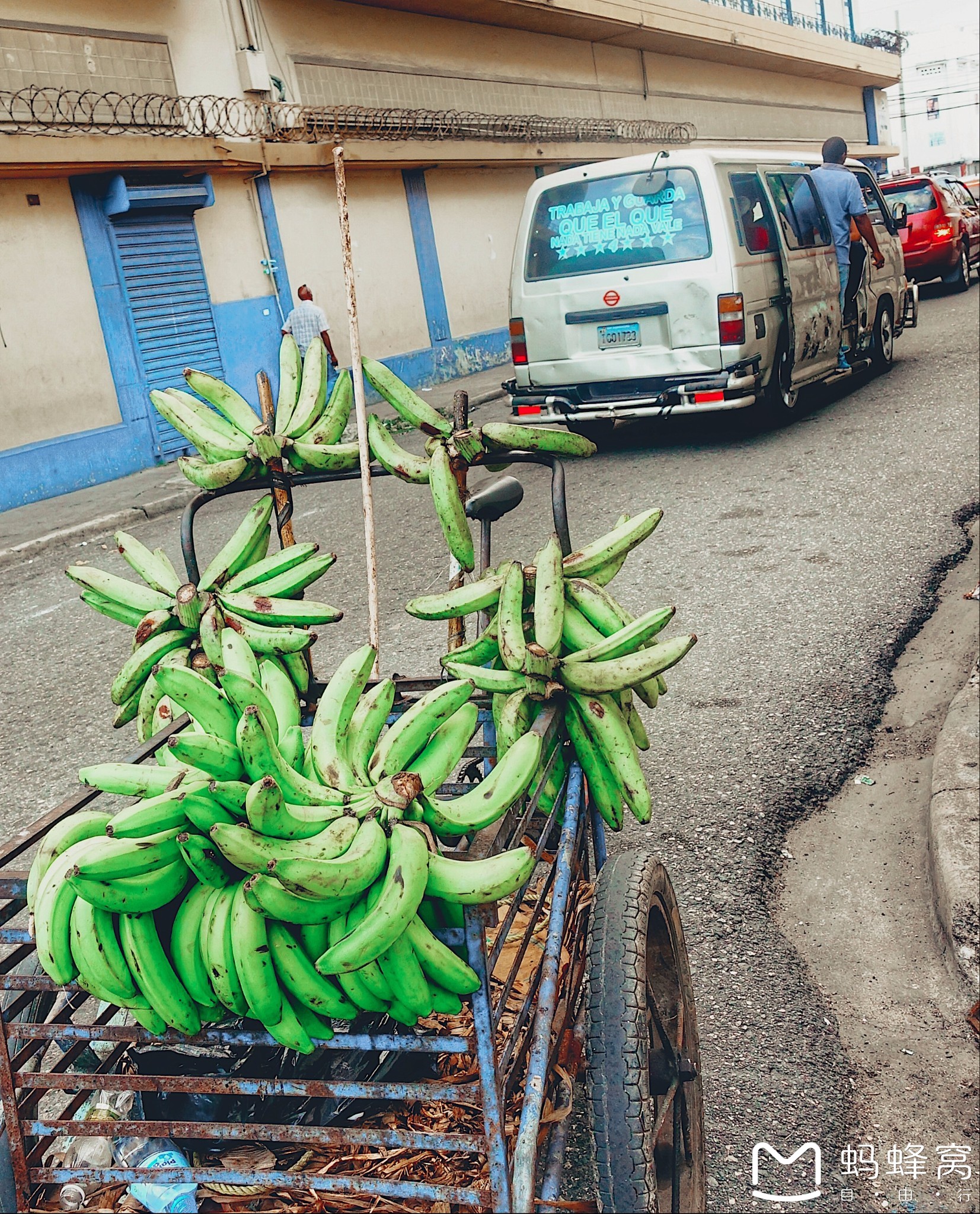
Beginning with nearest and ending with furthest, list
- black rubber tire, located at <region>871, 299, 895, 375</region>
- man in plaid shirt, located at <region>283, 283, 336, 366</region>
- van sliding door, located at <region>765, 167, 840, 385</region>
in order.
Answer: van sliding door, located at <region>765, 167, 840, 385</region>, black rubber tire, located at <region>871, 299, 895, 375</region>, man in plaid shirt, located at <region>283, 283, 336, 366</region>

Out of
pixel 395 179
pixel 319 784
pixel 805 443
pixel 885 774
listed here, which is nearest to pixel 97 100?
pixel 395 179

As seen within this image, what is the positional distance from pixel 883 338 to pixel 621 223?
12.9 ft

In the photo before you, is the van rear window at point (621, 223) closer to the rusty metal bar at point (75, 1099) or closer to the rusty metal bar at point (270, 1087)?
the rusty metal bar at point (75, 1099)

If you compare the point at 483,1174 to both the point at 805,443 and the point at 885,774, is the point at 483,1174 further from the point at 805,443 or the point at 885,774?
the point at 805,443

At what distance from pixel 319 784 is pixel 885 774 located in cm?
262

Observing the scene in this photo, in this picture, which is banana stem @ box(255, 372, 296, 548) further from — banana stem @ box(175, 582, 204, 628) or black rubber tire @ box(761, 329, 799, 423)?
black rubber tire @ box(761, 329, 799, 423)

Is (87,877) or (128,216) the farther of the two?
(128,216)

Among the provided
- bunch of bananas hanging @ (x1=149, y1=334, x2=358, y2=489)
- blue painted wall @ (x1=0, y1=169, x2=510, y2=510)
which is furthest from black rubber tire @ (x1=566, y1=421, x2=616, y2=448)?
bunch of bananas hanging @ (x1=149, y1=334, x2=358, y2=489)

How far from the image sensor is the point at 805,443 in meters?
8.38

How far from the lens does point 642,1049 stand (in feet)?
5.67

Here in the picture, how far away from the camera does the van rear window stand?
775 centimetres

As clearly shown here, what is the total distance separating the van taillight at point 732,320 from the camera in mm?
7594

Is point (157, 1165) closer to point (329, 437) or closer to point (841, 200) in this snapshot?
point (329, 437)

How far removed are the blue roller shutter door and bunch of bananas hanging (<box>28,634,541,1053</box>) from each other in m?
12.0
